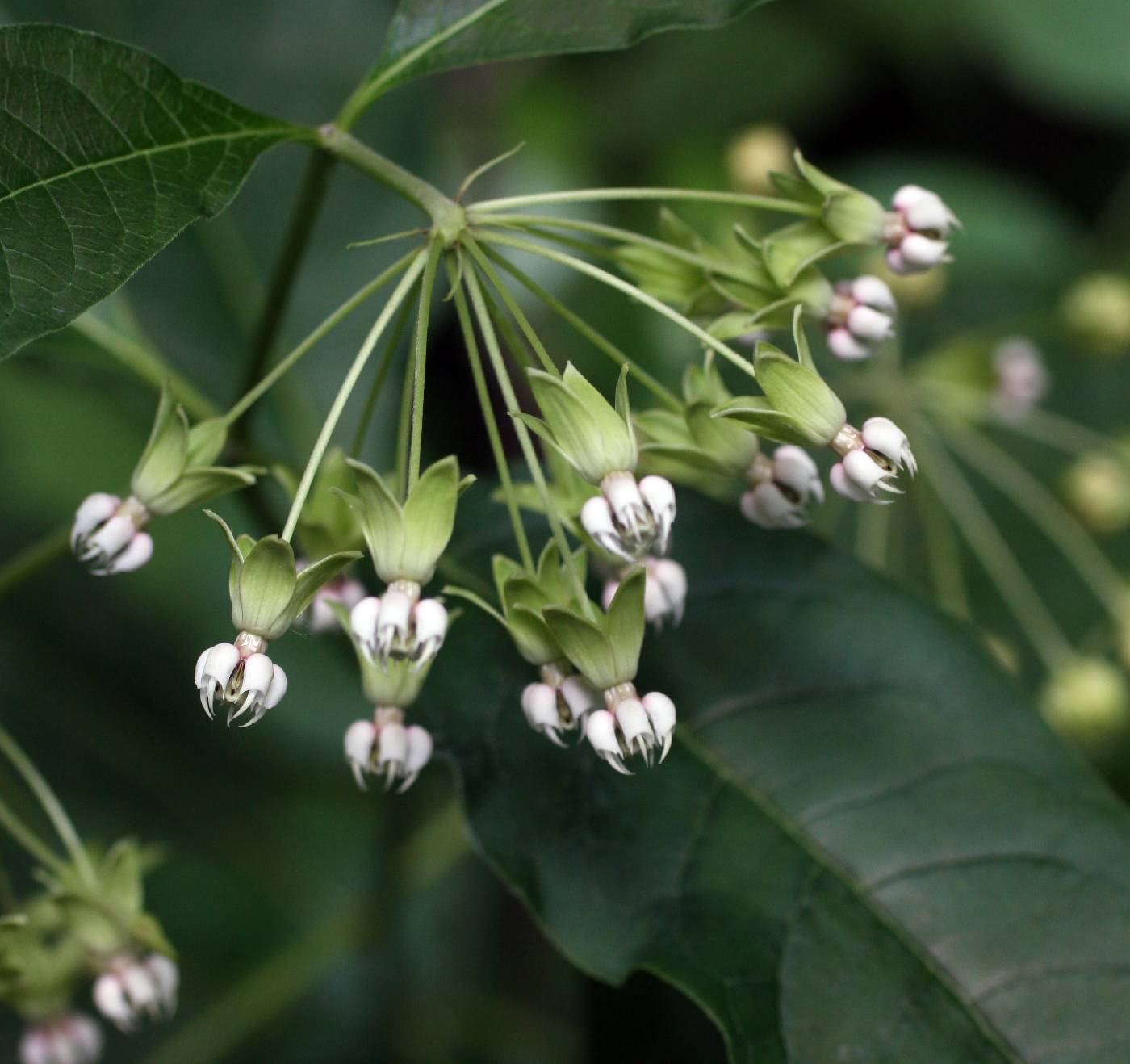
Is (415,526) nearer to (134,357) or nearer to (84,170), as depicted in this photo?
(84,170)

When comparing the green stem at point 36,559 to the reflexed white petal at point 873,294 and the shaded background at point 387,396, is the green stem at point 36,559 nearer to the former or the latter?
the shaded background at point 387,396

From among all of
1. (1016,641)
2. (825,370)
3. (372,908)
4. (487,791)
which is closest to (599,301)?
(825,370)

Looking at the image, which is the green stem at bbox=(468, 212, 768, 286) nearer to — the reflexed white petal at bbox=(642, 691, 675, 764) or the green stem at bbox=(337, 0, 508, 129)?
the green stem at bbox=(337, 0, 508, 129)

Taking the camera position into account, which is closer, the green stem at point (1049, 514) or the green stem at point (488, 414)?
the green stem at point (488, 414)

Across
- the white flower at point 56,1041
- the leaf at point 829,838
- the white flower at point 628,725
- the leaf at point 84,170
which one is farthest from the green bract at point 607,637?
the white flower at point 56,1041

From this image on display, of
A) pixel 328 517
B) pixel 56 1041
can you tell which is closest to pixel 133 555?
pixel 328 517
